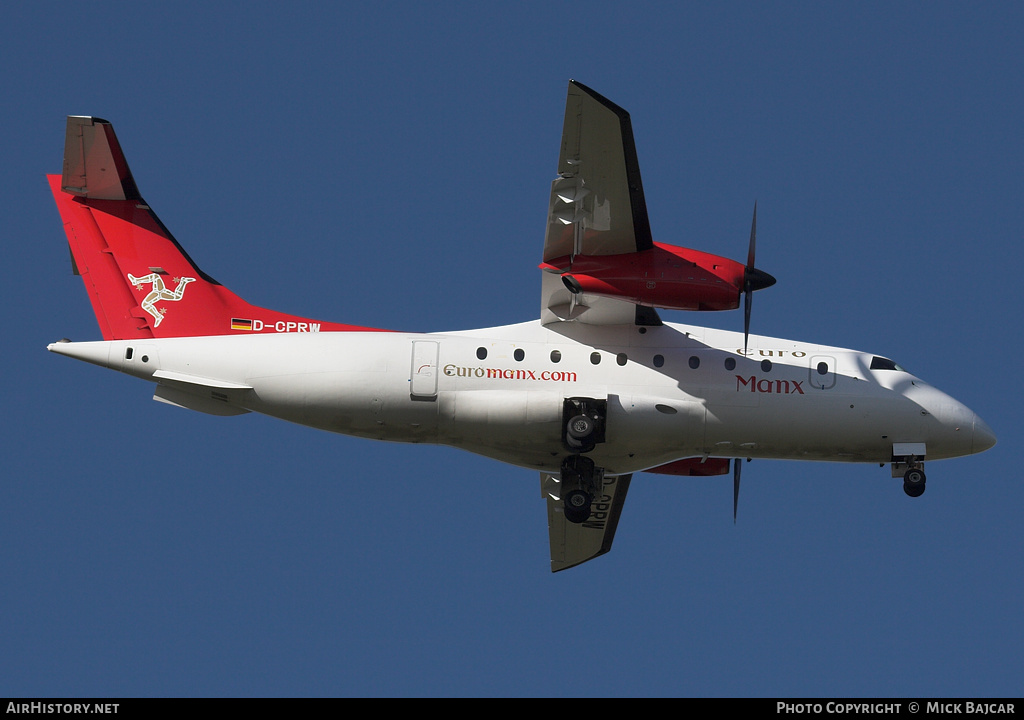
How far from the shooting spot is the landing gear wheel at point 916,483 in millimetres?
19422

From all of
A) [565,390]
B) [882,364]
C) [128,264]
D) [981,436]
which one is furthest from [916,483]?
[128,264]

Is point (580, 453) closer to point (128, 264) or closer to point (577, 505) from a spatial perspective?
point (577, 505)

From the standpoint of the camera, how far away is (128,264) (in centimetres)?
1978

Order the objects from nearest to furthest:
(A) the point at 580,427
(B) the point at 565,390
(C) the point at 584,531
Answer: (A) the point at 580,427, (B) the point at 565,390, (C) the point at 584,531

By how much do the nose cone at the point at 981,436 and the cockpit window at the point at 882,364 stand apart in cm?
137

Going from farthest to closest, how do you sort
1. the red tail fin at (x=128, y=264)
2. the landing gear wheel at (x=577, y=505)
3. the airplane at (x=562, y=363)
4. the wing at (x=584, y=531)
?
the wing at (x=584, y=531)
the red tail fin at (x=128, y=264)
the landing gear wheel at (x=577, y=505)
the airplane at (x=562, y=363)

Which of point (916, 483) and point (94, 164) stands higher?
point (94, 164)

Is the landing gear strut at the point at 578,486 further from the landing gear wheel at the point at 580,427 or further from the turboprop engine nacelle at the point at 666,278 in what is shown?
the turboprop engine nacelle at the point at 666,278

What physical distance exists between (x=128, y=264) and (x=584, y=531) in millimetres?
8814

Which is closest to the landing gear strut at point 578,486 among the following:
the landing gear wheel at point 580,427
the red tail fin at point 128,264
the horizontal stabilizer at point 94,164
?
the landing gear wheel at point 580,427

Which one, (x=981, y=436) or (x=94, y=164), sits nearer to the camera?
(x=94, y=164)
